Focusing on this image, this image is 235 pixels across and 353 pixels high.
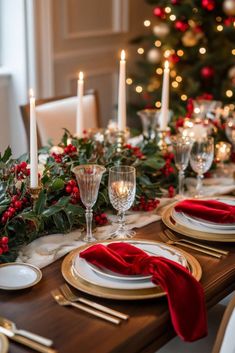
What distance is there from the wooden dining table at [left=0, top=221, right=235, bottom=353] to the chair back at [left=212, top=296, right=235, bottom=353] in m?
0.10

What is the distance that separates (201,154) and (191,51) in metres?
2.25

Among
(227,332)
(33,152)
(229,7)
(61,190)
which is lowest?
(227,332)

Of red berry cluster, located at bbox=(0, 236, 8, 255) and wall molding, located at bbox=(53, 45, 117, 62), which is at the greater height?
wall molding, located at bbox=(53, 45, 117, 62)

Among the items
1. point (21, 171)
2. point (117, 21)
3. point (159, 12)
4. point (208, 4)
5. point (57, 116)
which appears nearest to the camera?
point (21, 171)

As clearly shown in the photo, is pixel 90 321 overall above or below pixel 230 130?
below

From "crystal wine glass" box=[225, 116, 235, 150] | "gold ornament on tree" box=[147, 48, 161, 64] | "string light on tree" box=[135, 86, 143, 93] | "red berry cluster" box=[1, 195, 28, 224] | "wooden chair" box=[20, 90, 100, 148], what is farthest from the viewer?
"string light on tree" box=[135, 86, 143, 93]

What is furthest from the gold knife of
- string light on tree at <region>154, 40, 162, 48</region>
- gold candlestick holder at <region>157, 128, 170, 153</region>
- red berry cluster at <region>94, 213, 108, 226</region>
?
string light on tree at <region>154, 40, 162, 48</region>

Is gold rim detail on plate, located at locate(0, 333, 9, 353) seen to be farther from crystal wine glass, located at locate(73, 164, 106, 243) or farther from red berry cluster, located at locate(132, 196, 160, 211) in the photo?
red berry cluster, located at locate(132, 196, 160, 211)

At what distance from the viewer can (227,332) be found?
1185 mm

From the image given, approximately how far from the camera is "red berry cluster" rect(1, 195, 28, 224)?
1.47 meters

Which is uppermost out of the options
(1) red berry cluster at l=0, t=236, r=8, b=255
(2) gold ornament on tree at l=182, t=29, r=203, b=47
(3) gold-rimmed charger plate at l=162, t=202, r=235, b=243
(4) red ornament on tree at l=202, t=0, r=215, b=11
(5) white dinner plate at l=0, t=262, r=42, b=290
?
(4) red ornament on tree at l=202, t=0, r=215, b=11

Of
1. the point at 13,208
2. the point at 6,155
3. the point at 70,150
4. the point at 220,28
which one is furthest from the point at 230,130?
the point at 220,28

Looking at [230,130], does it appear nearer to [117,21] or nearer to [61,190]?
[61,190]

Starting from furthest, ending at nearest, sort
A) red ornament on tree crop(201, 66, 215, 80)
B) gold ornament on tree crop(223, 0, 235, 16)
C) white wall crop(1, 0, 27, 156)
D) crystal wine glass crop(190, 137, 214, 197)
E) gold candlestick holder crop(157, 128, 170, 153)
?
red ornament on tree crop(201, 66, 215, 80) < gold ornament on tree crop(223, 0, 235, 16) < white wall crop(1, 0, 27, 156) < gold candlestick holder crop(157, 128, 170, 153) < crystal wine glass crop(190, 137, 214, 197)
